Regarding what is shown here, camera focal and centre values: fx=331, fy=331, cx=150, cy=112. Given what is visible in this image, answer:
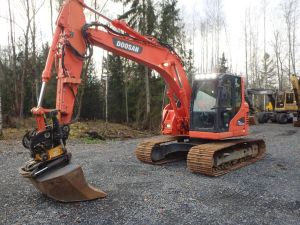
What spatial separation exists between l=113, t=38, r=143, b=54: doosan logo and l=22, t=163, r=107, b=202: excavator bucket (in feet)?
9.28

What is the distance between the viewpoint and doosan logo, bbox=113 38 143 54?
6.86m

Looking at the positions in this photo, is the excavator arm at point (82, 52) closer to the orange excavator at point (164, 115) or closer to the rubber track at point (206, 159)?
the orange excavator at point (164, 115)

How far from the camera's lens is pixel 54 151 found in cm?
519

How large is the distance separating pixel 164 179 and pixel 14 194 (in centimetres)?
288

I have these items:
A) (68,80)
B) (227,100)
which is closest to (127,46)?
(68,80)

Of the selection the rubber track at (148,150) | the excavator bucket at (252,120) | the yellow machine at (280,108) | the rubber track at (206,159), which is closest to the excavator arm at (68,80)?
the rubber track at (148,150)

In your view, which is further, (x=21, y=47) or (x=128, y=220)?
(x=21, y=47)

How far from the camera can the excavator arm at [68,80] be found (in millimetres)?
5082

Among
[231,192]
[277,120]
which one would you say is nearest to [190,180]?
[231,192]

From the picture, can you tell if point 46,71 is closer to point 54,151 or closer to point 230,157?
point 54,151

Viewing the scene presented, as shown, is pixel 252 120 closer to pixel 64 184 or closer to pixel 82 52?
pixel 82 52

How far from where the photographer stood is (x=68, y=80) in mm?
5773

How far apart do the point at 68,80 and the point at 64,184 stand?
71.1 inches

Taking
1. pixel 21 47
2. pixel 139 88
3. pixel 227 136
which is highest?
pixel 21 47
